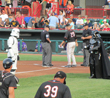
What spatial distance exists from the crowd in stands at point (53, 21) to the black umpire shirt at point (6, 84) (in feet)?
62.5

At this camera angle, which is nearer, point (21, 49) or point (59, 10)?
point (21, 49)

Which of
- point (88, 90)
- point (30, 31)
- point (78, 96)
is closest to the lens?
point (78, 96)

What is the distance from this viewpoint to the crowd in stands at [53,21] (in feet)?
83.2

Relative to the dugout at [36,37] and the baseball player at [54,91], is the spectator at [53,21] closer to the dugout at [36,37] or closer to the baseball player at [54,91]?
the dugout at [36,37]

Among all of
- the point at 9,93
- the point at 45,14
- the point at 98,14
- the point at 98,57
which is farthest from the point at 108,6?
the point at 9,93

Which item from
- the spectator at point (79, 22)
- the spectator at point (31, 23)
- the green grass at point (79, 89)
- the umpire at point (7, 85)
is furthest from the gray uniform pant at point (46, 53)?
the umpire at point (7, 85)

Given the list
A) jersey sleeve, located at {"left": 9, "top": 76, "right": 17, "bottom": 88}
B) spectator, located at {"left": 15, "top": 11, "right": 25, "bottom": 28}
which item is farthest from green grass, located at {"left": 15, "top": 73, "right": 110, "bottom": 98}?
spectator, located at {"left": 15, "top": 11, "right": 25, "bottom": 28}

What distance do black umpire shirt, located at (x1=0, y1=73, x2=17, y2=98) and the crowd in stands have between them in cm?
1905

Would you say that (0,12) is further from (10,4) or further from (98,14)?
(98,14)

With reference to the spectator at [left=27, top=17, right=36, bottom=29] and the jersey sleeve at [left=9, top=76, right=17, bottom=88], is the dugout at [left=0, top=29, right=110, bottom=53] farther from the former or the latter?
the jersey sleeve at [left=9, top=76, right=17, bottom=88]

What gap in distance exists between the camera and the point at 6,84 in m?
5.71

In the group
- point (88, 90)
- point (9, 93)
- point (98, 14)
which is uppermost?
point (98, 14)

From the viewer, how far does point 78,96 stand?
871 centimetres

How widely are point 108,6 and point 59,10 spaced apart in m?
4.15
